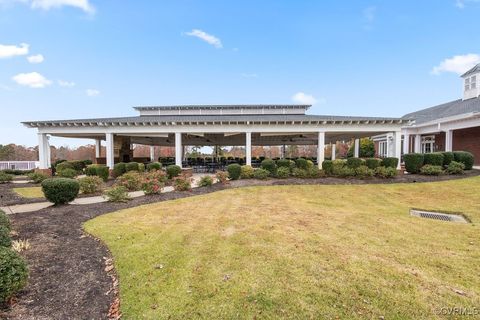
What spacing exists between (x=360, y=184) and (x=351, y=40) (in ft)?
31.9

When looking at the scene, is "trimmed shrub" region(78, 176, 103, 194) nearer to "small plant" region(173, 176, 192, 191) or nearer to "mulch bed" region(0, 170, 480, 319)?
"mulch bed" region(0, 170, 480, 319)

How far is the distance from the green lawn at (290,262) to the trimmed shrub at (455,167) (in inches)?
293

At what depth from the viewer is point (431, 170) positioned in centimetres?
1316

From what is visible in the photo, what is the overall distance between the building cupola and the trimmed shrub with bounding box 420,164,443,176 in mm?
14407

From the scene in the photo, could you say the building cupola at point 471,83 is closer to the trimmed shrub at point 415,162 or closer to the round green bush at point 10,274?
the trimmed shrub at point 415,162

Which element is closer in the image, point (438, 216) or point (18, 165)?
point (438, 216)

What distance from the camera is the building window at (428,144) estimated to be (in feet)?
73.6

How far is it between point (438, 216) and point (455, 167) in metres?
8.82

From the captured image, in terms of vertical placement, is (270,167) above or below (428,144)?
below

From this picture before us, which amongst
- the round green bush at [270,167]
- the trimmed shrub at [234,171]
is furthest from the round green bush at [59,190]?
the round green bush at [270,167]

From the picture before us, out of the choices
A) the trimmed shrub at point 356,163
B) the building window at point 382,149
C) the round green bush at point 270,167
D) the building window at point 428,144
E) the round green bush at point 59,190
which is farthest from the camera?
the building window at point 382,149

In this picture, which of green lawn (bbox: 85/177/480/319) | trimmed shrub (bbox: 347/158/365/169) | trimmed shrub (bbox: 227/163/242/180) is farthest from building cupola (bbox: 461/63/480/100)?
trimmed shrub (bbox: 227/163/242/180)

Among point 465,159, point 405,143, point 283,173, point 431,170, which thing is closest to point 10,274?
point 283,173

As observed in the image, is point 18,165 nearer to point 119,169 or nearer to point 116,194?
point 119,169
